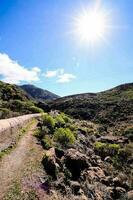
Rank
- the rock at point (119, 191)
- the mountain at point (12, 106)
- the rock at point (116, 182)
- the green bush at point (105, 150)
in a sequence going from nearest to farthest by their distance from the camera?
the rock at point (119, 191) → the rock at point (116, 182) → the green bush at point (105, 150) → the mountain at point (12, 106)

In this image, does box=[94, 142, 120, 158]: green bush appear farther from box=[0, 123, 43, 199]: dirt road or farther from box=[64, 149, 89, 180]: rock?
box=[64, 149, 89, 180]: rock

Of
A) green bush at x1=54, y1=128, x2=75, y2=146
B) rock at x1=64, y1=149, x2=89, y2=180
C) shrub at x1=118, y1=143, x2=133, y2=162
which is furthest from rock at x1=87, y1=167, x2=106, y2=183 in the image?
shrub at x1=118, y1=143, x2=133, y2=162

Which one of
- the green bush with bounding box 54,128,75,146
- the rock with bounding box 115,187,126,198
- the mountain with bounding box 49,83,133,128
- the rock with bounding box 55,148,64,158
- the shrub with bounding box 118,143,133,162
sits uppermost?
the mountain with bounding box 49,83,133,128

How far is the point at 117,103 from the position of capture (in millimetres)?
123188

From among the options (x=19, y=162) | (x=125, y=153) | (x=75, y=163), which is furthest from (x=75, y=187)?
(x=125, y=153)

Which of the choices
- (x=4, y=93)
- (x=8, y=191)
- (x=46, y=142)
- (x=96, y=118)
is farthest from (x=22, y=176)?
(x=96, y=118)

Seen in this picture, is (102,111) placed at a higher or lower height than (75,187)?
higher

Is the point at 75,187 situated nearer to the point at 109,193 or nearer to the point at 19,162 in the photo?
the point at 109,193

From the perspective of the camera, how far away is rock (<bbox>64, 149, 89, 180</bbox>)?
22844 millimetres

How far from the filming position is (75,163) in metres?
23.5

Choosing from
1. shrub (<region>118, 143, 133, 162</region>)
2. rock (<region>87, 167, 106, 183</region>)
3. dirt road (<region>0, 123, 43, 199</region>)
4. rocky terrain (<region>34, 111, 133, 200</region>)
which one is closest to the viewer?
dirt road (<region>0, 123, 43, 199</region>)

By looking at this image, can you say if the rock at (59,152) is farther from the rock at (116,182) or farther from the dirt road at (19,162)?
the rock at (116,182)

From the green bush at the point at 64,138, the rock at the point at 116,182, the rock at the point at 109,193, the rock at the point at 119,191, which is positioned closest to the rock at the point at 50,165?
the rock at the point at 109,193

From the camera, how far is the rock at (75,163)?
74.9 feet
